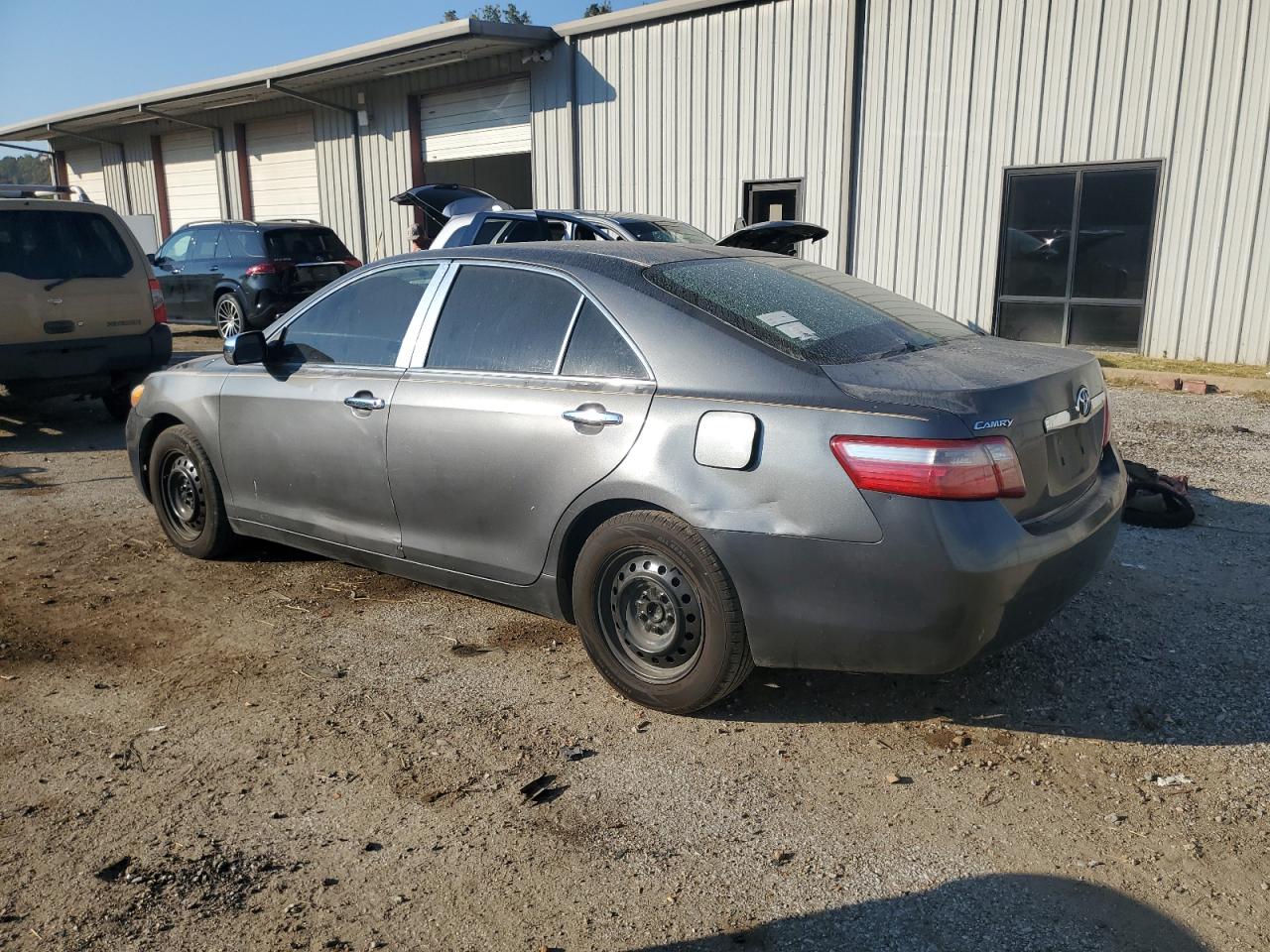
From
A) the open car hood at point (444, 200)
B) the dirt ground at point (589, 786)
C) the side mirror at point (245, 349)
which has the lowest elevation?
the dirt ground at point (589, 786)

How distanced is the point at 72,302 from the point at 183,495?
3978mm

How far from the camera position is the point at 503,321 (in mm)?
4121

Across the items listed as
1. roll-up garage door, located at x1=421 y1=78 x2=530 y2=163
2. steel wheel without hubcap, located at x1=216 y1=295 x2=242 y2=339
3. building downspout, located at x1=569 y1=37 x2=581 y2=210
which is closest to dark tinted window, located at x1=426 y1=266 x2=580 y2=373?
steel wheel without hubcap, located at x1=216 y1=295 x2=242 y2=339

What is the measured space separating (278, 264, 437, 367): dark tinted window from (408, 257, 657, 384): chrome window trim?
5.5 inches

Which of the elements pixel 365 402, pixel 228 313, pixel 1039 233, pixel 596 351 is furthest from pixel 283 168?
pixel 596 351

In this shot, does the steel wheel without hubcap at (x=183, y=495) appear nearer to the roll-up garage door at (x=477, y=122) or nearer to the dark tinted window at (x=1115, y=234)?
the dark tinted window at (x=1115, y=234)

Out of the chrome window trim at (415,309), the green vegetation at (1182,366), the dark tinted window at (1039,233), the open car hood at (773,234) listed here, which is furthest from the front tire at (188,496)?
the dark tinted window at (1039,233)

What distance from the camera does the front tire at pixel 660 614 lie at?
Answer: 3.37 metres

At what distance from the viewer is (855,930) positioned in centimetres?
251

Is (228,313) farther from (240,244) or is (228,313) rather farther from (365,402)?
(365,402)

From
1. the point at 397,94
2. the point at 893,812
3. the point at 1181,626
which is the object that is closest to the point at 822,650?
the point at 893,812

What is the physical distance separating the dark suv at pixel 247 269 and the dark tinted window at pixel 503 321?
11517mm

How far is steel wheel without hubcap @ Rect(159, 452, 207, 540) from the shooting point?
17.5 ft

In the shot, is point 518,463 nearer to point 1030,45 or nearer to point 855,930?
point 855,930
